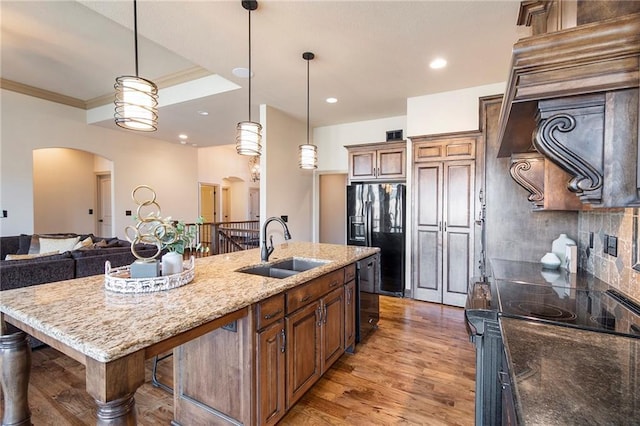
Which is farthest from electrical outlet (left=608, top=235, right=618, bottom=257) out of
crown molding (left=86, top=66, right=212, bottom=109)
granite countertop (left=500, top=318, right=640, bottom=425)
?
crown molding (left=86, top=66, right=212, bottom=109)

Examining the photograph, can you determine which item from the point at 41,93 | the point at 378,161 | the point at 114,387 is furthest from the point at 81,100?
the point at 114,387

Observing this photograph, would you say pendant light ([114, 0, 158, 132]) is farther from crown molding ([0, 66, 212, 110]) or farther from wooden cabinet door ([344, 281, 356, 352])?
crown molding ([0, 66, 212, 110])

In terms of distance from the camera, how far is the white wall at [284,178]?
15.3ft

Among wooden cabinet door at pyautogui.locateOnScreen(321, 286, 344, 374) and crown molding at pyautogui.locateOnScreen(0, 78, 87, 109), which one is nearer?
wooden cabinet door at pyautogui.locateOnScreen(321, 286, 344, 374)

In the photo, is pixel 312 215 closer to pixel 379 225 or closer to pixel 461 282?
pixel 379 225

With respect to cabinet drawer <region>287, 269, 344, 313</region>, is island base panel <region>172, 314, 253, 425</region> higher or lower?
lower

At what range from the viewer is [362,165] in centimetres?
486

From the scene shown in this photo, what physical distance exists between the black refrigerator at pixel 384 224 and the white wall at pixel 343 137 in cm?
106

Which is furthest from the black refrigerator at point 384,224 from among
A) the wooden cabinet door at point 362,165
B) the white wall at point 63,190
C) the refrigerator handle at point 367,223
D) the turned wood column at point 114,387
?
the white wall at point 63,190

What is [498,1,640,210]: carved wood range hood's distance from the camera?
0.88 m

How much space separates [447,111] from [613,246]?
9.72 ft

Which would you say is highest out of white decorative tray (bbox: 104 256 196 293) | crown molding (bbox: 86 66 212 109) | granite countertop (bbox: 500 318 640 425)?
crown molding (bbox: 86 66 212 109)

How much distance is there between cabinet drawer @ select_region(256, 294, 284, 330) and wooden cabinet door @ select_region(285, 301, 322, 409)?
0.11 meters

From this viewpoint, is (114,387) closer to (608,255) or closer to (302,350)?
(302,350)
